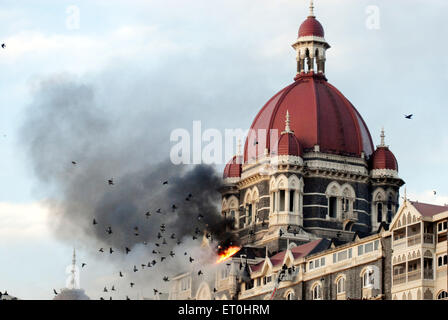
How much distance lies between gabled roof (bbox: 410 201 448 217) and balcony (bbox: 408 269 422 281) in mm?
4712

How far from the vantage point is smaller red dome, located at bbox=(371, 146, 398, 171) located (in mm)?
149125

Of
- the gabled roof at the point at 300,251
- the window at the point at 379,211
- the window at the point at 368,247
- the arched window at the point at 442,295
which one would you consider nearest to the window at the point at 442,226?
the arched window at the point at 442,295

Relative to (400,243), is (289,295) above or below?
below

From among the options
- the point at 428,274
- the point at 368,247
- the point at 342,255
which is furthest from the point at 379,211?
the point at 428,274

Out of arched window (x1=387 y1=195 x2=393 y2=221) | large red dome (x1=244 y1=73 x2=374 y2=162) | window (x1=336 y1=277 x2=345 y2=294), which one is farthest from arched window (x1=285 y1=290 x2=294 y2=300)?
arched window (x1=387 y1=195 x2=393 y2=221)

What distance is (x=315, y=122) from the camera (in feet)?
490

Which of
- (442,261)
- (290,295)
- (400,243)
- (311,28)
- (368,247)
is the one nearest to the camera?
(442,261)

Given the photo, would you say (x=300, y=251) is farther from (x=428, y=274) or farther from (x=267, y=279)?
(x=428, y=274)

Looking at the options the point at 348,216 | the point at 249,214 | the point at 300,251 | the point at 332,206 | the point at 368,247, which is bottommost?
the point at 368,247

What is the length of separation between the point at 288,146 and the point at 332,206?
8.60 meters

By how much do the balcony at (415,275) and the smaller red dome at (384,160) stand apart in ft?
140

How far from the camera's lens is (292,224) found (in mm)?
142375
